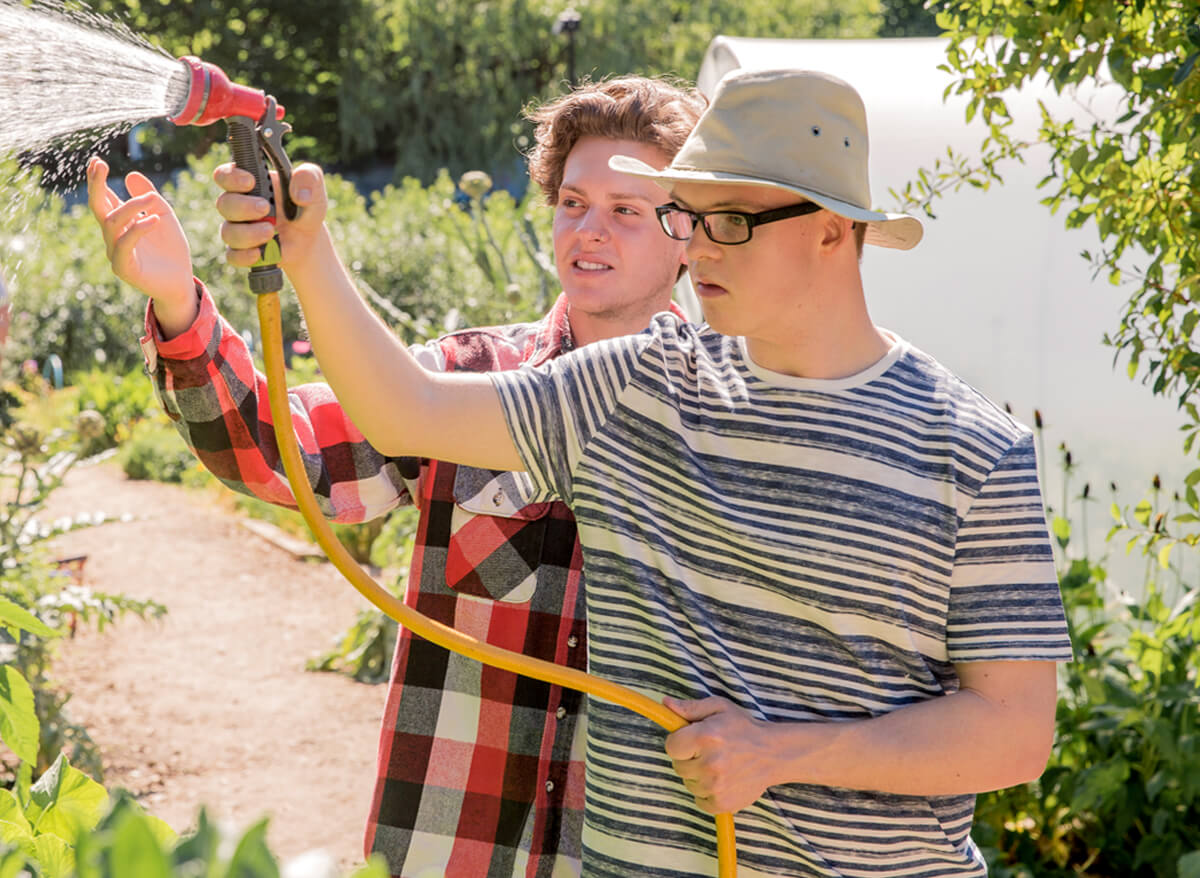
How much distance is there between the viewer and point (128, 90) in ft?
5.19

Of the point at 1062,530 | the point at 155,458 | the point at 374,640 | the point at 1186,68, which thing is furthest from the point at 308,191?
the point at 155,458

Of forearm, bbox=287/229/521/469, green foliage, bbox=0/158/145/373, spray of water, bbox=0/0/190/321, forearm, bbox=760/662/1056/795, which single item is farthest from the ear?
green foliage, bbox=0/158/145/373

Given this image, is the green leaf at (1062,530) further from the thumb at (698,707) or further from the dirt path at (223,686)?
the dirt path at (223,686)

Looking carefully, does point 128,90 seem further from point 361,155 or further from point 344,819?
point 361,155

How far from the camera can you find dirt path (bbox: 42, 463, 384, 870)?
4547 millimetres

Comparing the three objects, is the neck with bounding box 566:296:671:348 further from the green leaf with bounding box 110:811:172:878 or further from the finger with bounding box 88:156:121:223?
the green leaf with bounding box 110:811:172:878

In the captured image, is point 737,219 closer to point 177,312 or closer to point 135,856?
point 177,312

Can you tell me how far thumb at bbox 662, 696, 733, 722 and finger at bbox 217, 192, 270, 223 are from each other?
706 mm

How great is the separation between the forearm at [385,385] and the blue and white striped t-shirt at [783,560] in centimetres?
4

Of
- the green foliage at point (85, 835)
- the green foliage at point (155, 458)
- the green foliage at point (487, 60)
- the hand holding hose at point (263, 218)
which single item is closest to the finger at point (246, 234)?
the hand holding hose at point (263, 218)

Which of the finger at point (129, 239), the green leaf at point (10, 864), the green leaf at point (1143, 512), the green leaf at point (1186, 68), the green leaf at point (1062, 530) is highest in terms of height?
the green leaf at point (1186, 68)

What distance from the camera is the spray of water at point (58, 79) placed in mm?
1588

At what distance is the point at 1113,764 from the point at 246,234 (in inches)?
108

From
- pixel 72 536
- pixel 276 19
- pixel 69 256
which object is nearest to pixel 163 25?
pixel 276 19
